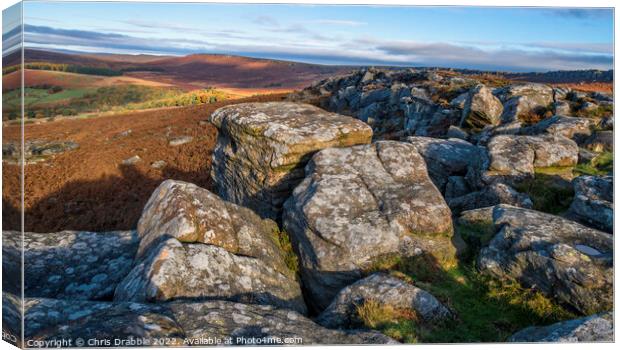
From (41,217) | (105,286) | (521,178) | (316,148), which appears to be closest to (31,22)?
(105,286)

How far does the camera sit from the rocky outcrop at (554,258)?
715 centimetres

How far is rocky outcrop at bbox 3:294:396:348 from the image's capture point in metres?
5.88

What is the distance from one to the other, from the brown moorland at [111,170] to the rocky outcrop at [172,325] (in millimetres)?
4950

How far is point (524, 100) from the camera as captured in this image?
70.7ft

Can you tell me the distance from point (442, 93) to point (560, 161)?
16.8 m

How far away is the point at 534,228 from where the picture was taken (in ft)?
27.0

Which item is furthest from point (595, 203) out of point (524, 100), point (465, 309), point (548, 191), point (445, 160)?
point (524, 100)

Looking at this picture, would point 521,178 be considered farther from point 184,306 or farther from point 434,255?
point 184,306

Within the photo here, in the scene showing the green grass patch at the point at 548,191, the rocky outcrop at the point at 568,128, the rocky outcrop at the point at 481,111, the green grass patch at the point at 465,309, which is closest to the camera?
the green grass patch at the point at 465,309

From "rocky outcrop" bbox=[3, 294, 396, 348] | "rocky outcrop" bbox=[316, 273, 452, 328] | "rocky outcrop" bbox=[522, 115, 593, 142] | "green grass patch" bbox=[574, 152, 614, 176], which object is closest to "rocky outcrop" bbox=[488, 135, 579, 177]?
"green grass patch" bbox=[574, 152, 614, 176]

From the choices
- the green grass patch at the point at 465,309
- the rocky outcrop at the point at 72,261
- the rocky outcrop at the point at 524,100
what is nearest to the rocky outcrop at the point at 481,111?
the rocky outcrop at the point at 524,100

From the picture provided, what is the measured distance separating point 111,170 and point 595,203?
2098 centimetres

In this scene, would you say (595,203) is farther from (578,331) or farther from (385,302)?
(385,302)

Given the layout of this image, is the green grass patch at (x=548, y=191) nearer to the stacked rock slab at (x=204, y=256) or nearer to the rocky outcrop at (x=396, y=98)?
the stacked rock slab at (x=204, y=256)
